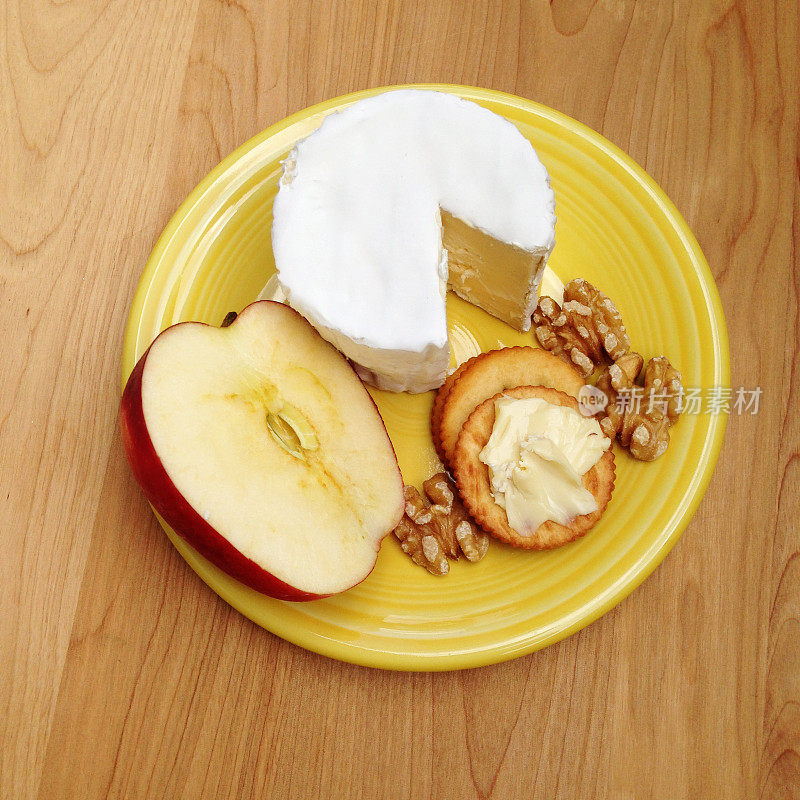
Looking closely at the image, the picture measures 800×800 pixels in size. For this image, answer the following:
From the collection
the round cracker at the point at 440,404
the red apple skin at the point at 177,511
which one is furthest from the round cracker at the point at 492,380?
the red apple skin at the point at 177,511

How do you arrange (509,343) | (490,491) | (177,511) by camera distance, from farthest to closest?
(509,343) < (490,491) < (177,511)

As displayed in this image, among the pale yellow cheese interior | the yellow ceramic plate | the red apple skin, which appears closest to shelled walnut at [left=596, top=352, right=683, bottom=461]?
the yellow ceramic plate

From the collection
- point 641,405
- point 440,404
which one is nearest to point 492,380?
point 440,404

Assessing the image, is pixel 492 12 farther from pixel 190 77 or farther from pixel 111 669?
pixel 111 669

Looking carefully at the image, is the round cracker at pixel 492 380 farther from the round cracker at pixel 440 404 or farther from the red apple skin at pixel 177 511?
the red apple skin at pixel 177 511

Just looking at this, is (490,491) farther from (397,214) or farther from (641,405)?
(397,214)

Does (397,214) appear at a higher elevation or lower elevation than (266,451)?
higher
